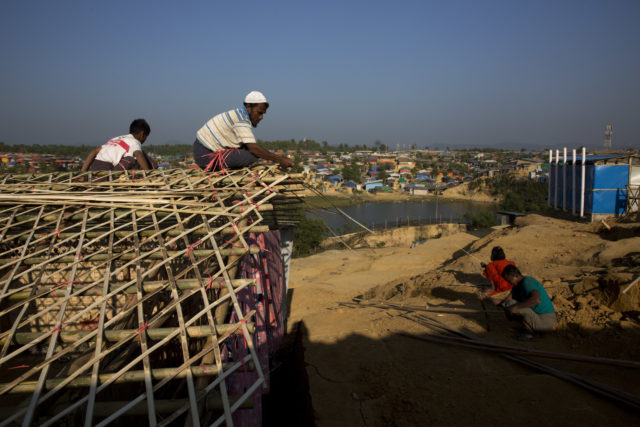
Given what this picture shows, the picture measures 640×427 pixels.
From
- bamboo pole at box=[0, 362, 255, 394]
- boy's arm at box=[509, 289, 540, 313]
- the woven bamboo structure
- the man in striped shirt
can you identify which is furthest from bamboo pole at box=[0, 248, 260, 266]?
boy's arm at box=[509, 289, 540, 313]

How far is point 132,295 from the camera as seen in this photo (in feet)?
8.13

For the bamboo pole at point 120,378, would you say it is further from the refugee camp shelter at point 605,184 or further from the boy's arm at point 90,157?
the refugee camp shelter at point 605,184

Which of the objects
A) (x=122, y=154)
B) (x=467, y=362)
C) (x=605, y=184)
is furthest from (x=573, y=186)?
(x=122, y=154)

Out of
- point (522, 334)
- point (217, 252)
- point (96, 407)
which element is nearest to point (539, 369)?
point (522, 334)

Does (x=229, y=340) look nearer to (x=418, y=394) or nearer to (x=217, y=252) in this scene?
(x=217, y=252)

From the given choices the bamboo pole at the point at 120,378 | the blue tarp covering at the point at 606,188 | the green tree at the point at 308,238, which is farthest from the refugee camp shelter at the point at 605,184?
the bamboo pole at the point at 120,378

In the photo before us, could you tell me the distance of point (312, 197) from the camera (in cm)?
407

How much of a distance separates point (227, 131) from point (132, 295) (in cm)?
199

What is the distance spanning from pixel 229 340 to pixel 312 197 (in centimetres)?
184

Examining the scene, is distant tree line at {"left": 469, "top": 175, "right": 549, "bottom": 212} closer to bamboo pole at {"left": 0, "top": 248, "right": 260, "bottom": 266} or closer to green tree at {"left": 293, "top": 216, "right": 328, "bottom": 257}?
green tree at {"left": 293, "top": 216, "right": 328, "bottom": 257}

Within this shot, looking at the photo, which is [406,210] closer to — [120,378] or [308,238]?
[308,238]

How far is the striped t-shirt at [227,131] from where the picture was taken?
3717 millimetres

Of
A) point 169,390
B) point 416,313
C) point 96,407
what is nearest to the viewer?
point 96,407

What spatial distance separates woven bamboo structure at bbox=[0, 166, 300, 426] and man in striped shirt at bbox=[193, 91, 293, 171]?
0.23m
